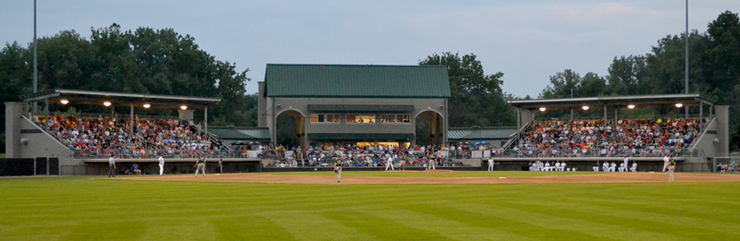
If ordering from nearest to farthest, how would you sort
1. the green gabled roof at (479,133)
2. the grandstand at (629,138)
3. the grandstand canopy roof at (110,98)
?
1. the grandstand canopy roof at (110,98)
2. the grandstand at (629,138)
3. the green gabled roof at (479,133)

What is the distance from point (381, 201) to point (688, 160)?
40.7 metres

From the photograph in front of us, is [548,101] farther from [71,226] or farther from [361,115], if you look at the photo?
[71,226]

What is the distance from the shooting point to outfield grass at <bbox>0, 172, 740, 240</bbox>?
655 inches

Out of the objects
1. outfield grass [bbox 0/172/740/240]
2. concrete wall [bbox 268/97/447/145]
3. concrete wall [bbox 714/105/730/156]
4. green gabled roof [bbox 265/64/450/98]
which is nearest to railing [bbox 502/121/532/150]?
concrete wall [bbox 268/97/447/145]

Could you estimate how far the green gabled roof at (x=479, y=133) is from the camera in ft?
270

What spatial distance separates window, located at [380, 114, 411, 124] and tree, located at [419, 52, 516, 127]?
96.1 ft

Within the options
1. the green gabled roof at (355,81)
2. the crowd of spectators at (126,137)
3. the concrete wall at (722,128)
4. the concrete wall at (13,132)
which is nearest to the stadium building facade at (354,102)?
the green gabled roof at (355,81)

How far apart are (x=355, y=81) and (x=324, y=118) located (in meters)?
5.13

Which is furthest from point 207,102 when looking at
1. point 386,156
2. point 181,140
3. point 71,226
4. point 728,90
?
point 728,90

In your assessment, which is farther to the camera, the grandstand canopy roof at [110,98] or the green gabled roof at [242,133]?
the green gabled roof at [242,133]

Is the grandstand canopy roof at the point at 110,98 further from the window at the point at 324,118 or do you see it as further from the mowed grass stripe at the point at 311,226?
the mowed grass stripe at the point at 311,226

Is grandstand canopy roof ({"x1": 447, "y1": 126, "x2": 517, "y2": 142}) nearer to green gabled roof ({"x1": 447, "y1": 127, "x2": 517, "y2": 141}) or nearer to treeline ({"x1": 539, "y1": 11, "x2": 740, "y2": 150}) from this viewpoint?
green gabled roof ({"x1": 447, "y1": 127, "x2": 517, "y2": 141})

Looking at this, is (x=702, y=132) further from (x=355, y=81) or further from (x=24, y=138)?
(x=24, y=138)

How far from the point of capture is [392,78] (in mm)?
81875
